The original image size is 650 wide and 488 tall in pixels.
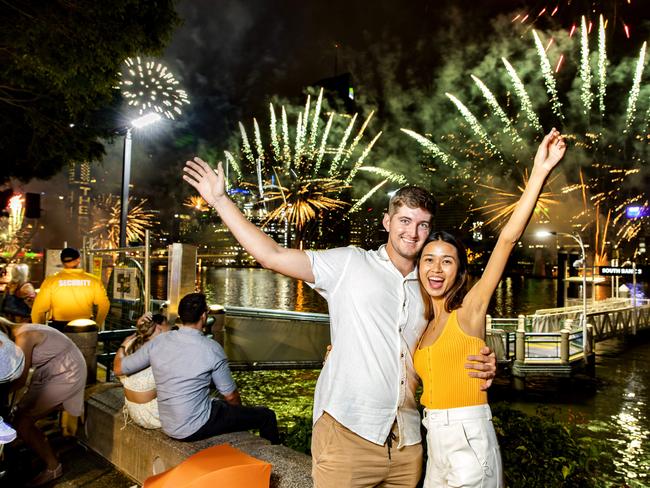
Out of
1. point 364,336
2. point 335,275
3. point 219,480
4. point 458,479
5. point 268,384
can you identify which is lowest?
point 268,384

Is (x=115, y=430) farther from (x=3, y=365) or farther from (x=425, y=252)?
(x=425, y=252)

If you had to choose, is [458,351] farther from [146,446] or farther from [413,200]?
[146,446]

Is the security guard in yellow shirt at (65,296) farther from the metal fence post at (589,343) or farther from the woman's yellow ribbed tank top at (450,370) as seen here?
the metal fence post at (589,343)

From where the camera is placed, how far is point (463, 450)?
7.48 ft

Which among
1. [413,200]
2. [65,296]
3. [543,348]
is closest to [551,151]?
[413,200]

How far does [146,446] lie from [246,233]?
3.07 metres

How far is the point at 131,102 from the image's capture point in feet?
44.4

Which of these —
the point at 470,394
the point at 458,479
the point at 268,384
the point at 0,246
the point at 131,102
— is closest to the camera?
the point at 458,479

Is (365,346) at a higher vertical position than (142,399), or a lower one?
higher

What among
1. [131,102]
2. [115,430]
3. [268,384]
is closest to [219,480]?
[115,430]

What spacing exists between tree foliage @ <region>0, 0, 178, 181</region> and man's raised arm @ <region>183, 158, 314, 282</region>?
22.6ft

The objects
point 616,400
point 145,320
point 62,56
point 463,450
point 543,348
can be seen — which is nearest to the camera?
point 463,450

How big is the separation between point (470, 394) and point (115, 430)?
4041 mm

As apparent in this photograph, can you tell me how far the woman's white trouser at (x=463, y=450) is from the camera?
88.0 inches
